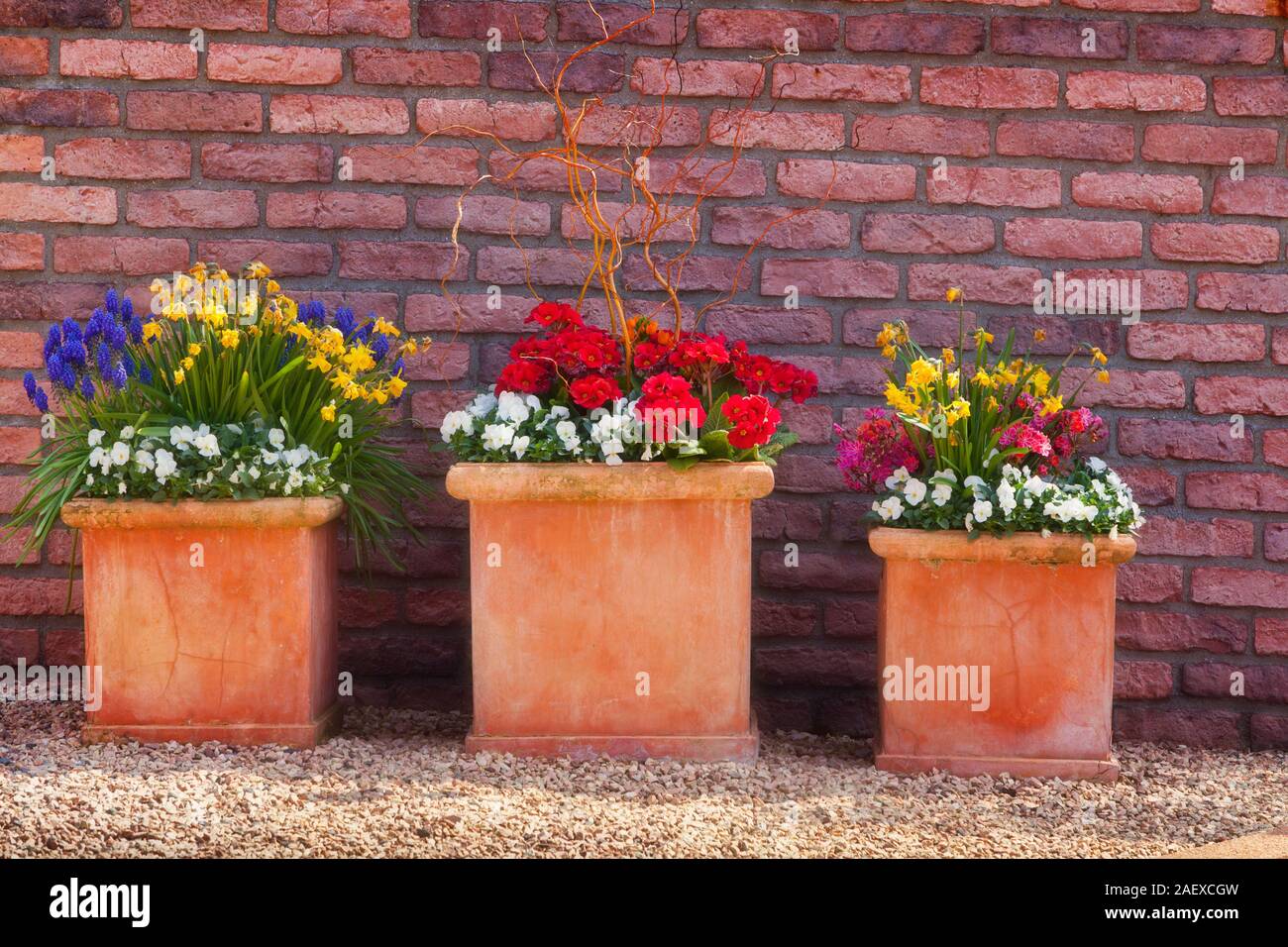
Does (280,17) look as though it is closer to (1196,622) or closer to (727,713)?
(727,713)

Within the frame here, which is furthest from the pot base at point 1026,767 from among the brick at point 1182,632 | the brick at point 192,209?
the brick at point 192,209

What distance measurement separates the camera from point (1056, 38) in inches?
107

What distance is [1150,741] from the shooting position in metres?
2.77

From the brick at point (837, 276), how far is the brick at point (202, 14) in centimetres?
130

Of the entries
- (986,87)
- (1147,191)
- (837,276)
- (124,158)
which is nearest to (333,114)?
(124,158)

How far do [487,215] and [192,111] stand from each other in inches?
28.2

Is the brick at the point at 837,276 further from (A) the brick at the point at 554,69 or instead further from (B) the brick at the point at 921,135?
(A) the brick at the point at 554,69

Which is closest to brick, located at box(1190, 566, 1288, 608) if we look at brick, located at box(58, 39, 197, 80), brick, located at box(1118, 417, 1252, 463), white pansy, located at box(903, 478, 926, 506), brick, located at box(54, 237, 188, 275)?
brick, located at box(1118, 417, 1252, 463)

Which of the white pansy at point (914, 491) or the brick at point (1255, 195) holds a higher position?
the brick at point (1255, 195)

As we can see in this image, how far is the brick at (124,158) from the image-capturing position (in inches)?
107

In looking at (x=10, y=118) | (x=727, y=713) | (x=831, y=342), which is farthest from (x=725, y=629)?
(x=10, y=118)

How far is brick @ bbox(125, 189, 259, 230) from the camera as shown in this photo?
8.99ft

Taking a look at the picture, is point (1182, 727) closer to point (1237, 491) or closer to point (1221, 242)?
point (1237, 491)

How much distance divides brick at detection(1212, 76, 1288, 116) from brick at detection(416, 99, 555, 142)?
1535 millimetres
